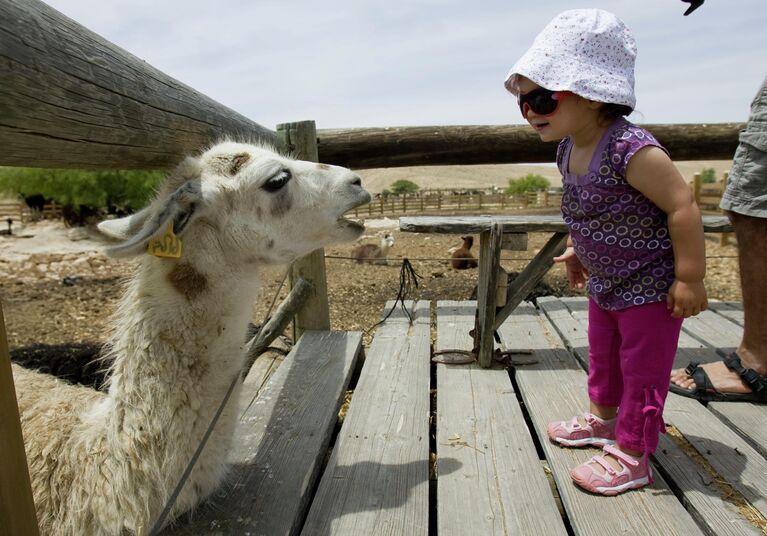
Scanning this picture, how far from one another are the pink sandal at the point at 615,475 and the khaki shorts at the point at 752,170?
62.0 inches

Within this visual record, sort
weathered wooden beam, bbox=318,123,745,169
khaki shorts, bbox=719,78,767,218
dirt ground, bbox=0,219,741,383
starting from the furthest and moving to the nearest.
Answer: dirt ground, bbox=0,219,741,383 < weathered wooden beam, bbox=318,123,745,169 < khaki shorts, bbox=719,78,767,218

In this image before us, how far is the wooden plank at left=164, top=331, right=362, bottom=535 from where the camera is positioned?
1.87m

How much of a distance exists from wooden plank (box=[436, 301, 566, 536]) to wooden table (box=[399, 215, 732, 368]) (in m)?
0.26

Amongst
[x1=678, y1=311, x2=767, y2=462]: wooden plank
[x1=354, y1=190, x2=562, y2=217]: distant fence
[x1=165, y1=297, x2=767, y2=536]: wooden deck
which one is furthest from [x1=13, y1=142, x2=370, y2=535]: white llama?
[x1=354, y1=190, x2=562, y2=217]: distant fence

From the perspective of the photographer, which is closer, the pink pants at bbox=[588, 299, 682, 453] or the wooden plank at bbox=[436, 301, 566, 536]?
the wooden plank at bbox=[436, 301, 566, 536]

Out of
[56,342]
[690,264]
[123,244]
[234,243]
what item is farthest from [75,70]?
[56,342]

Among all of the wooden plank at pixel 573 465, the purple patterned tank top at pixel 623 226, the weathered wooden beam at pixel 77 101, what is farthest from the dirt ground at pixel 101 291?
the purple patterned tank top at pixel 623 226

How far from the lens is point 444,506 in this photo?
196 cm

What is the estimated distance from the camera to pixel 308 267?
380cm

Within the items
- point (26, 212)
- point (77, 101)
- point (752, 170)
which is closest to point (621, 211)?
point (752, 170)

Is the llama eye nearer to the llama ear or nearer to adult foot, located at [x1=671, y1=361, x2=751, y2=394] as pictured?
the llama ear

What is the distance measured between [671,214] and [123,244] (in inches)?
71.9

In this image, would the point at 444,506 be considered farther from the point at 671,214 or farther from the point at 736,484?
the point at 671,214

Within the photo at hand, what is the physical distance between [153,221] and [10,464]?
2.72ft
